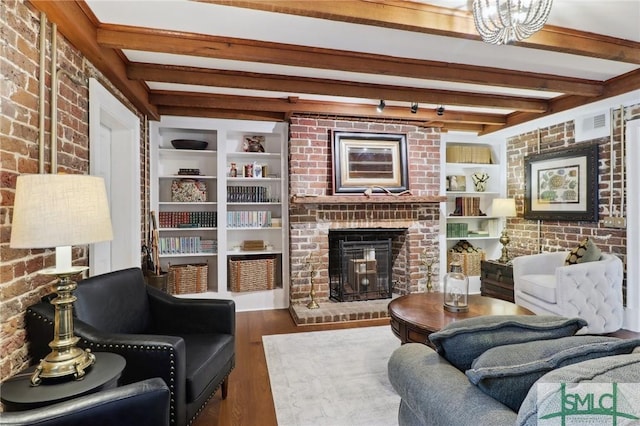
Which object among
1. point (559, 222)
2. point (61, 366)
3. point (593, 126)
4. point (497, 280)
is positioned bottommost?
point (497, 280)

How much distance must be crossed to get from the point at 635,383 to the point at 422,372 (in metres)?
0.59

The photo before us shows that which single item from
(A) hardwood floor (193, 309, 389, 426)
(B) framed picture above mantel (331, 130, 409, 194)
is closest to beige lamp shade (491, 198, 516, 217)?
(B) framed picture above mantel (331, 130, 409, 194)

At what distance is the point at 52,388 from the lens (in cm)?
132

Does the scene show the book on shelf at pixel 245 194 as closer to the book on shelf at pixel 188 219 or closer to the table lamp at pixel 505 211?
the book on shelf at pixel 188 219

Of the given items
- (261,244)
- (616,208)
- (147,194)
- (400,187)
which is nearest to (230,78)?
(147,194)

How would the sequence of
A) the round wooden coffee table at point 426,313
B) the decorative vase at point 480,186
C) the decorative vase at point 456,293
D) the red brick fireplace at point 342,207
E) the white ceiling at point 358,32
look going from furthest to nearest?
1. the decorative vase at point 480,186
2. the red brick fireplace at point 342,207
3. the decorative vase at point 456,293
4. the round wooden coffee table at point 426,313
5. the white ceiling at point 358,32

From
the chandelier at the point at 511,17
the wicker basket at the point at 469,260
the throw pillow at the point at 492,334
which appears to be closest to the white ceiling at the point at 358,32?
the chandelier at the point at 511,17

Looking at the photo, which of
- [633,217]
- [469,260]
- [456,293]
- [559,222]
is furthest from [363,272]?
[633,217]

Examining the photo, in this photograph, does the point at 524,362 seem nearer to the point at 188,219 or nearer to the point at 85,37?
the point at 85,37

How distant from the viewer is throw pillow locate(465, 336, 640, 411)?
949 mm

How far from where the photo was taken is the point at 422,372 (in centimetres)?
122

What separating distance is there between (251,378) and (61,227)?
68.4 inches

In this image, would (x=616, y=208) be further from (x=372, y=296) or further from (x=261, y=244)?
(x=261, y=244)

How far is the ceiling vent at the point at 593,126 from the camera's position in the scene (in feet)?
12.0
